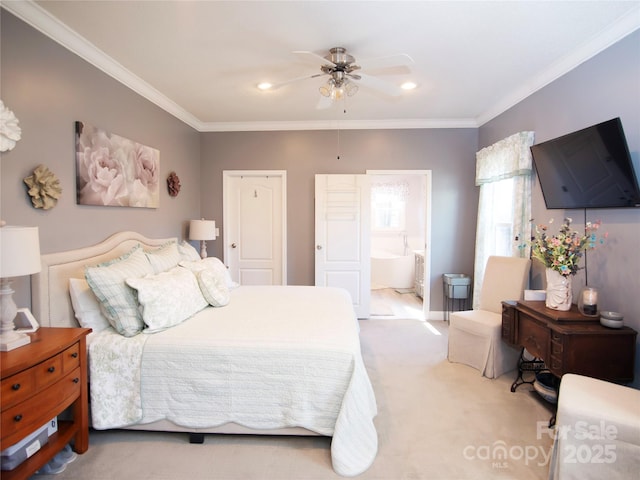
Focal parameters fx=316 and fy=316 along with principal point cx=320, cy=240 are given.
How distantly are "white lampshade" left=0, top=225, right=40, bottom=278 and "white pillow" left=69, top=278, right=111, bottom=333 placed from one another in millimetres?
522

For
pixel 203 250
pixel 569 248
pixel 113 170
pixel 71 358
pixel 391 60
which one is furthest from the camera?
pixel 203 250

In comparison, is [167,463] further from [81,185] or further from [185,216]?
[185,216]

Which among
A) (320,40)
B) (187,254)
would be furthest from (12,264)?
(320,40)

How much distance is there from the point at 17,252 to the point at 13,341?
1.47 ft

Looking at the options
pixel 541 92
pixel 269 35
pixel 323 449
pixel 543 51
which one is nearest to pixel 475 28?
pixel 543 51

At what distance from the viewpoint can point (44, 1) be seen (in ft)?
6.13

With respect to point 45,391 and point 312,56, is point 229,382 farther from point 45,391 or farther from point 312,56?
point 312,56

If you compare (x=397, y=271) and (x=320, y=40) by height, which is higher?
(x=320, y=40)

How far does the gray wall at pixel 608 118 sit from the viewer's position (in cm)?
199

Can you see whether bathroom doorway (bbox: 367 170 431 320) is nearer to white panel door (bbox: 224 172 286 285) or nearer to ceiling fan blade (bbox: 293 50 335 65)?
white panel door (bbox: 224 172 286 285)

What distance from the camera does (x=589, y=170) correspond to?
2.16 metres

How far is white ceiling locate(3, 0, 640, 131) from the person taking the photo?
192cm

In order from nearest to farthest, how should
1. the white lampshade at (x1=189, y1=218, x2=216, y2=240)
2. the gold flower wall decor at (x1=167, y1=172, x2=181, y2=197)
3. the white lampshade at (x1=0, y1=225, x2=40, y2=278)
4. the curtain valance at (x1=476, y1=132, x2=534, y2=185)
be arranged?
the white lampshade at (x1=0, y1=225, x2=40, y2=278) < the curtain valance at (x1=476, y1=132, x2=534, y2=185) < the gold flower wall decor at (x1=167, y1=172, x2=181, y2=197) < the white lampshade at (x1=189, y1=218, x2=216, y2=240)

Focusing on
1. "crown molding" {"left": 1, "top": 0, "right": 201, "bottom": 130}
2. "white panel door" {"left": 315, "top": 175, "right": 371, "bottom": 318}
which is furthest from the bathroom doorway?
"crown molding" {"left": 1, "top": 0, "right": 201, "bottom": 130}
